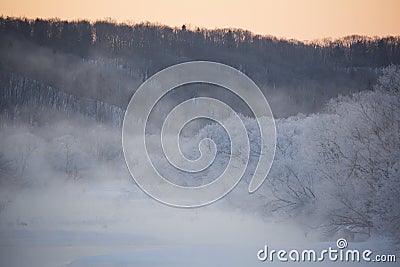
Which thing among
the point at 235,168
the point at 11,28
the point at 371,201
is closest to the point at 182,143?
the point at 235,168

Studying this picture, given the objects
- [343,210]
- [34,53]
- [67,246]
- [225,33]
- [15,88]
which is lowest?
[67,246]

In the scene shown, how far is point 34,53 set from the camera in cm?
7319

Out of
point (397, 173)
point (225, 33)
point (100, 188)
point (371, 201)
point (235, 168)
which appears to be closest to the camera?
point (397, 173)

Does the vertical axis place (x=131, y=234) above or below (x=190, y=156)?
below

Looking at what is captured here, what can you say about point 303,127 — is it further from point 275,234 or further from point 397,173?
point 397,173

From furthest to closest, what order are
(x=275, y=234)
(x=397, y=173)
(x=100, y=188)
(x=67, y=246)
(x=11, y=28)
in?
(x=11, y=28), (x=100, y=188), (x=275, y=234), (x=67, y=246), (x=397, y=173)

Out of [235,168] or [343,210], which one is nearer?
[343,210]

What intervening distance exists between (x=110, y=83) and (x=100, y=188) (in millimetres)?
36555

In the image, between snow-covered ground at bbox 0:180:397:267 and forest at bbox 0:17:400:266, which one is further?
forest at bbox 0:17:400:266

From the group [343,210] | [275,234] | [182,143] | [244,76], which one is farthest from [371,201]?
[244,76]

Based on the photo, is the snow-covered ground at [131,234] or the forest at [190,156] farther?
the forest at [190,156]

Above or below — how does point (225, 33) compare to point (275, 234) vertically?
above

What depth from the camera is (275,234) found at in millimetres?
23500

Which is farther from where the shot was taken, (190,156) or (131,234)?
(190,156)
